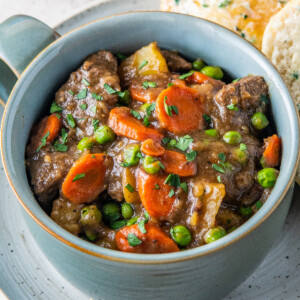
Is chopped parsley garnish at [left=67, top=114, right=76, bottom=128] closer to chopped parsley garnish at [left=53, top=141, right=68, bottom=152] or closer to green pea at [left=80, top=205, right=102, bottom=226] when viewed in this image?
chopped parsley garnish at [left=53, top=141, right=68, bottom=152]

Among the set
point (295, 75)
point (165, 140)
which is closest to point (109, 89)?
point (165, 140)

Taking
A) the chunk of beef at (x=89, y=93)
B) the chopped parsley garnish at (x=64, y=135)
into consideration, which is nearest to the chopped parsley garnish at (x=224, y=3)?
the chunk of beef at (x=89, y=93)

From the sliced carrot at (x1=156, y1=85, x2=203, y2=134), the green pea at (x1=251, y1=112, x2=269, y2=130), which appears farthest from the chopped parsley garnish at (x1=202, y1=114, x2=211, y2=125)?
the green pea at (x1=251, y1=112, x2=269, y2=130)

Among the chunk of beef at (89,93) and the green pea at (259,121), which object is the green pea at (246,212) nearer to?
the green pea at (259,121)

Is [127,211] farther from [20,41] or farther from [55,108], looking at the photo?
[20,41]

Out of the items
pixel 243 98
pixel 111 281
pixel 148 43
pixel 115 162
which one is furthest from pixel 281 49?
pixel 111 281

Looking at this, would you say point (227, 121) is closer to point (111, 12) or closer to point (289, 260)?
point (289, 260)

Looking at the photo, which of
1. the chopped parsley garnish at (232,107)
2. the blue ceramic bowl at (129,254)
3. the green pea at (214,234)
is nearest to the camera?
the blue ceramic bowl at (129,254)

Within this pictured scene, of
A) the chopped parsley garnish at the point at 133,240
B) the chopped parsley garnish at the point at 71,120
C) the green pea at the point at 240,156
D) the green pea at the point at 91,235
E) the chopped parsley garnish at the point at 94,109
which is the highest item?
the chopped parsley garnish at the point at 94,109
